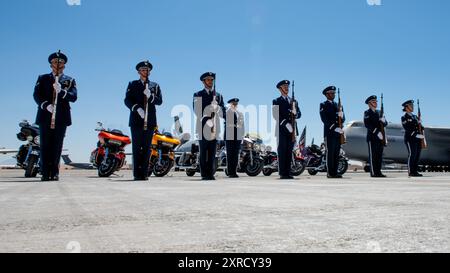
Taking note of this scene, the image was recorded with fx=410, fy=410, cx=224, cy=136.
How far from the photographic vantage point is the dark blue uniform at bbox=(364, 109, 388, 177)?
1091cm

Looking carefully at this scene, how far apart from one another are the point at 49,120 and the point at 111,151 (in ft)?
10.0

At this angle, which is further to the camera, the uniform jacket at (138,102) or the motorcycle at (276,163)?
the motorcycle at (276,163)

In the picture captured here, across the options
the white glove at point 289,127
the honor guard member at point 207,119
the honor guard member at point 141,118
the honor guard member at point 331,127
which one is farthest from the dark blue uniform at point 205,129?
the honor guard member at point 331,127

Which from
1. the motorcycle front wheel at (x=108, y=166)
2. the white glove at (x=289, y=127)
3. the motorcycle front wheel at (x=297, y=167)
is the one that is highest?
the white glove at (x=289, y=127)

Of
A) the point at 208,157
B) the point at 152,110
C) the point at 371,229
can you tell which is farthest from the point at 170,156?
the point at 371,229

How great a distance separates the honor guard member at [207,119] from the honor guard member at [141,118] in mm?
972

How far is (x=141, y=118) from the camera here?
26.1 ft

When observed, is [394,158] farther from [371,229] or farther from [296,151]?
[371,229]

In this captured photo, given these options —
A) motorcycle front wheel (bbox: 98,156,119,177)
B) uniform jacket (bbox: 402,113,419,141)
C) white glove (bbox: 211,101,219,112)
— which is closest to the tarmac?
white glove (bbox: 211,101,219,112)

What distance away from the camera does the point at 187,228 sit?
6.10 feet

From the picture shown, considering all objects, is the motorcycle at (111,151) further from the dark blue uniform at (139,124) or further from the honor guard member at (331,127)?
the honor guard member at (331,127)

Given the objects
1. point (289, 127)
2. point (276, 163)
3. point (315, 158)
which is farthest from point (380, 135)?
point (315, 158)

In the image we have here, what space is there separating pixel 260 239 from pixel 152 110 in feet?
22.2

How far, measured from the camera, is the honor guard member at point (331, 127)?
10.2 meters
